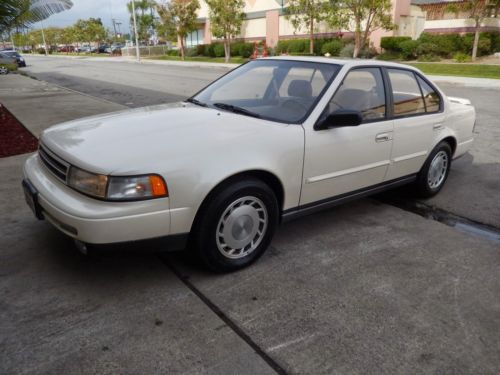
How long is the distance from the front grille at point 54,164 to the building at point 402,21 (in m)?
29.2

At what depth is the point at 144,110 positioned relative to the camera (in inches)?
155

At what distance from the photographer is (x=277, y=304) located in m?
2.89

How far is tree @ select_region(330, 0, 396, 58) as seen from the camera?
25391 millimetres

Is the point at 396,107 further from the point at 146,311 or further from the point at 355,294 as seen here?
the point at 146,311

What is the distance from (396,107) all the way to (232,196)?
206cm

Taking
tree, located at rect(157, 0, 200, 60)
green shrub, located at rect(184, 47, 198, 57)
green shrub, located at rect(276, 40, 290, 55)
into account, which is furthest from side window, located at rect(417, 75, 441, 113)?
green shrub, located at rect(184, 47, 198, 57)

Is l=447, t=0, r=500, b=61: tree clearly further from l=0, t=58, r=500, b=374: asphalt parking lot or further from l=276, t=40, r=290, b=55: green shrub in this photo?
l=0, t=58, r=500, b=374: asphalt parking lot

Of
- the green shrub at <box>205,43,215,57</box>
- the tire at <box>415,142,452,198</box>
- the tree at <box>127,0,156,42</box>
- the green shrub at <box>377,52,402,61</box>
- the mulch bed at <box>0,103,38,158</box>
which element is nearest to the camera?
the tire at <box>415,142,452,198</box>

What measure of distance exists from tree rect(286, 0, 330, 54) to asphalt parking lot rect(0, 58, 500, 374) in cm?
2741

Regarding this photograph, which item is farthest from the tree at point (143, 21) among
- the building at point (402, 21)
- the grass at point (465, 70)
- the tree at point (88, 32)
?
the grass at point (465, 70)

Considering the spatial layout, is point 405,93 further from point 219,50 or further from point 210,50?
point 210,50

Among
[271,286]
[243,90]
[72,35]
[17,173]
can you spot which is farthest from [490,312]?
[72,35]

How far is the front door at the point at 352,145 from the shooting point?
11.5ft

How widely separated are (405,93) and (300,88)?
1235mm
